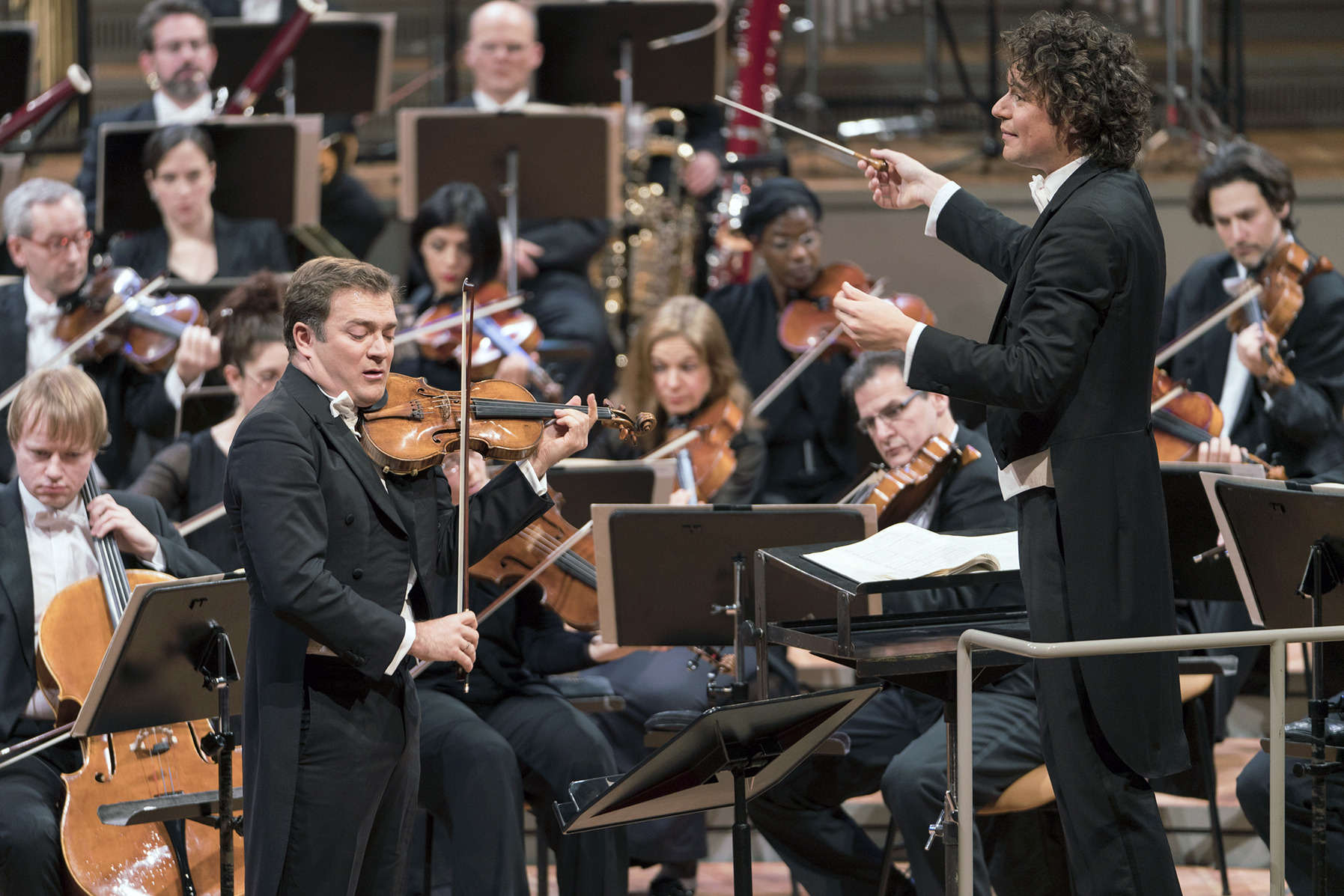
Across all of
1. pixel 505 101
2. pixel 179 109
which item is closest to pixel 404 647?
pixel 505 101

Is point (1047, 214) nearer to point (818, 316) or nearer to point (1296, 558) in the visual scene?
point (1296, 558)

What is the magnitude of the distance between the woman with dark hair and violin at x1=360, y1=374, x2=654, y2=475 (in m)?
2.12

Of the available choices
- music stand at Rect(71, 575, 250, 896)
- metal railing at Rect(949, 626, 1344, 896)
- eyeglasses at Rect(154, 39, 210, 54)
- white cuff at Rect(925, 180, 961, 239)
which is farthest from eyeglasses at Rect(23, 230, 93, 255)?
metal railing at Rect(949, 626, 1344, 896)

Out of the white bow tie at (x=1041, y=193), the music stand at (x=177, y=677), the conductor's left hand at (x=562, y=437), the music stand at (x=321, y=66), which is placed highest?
the music stand at (x=321, y=66)

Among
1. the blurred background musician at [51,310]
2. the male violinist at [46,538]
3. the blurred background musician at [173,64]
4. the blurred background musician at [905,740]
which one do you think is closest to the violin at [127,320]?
the blurred background musician at [51,310]

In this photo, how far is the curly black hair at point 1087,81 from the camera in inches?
76.7

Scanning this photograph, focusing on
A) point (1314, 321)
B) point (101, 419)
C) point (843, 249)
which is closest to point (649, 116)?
point (843, 249)

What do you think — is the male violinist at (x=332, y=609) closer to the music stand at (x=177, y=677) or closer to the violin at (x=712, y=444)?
the music stand at (x=177, y=677)

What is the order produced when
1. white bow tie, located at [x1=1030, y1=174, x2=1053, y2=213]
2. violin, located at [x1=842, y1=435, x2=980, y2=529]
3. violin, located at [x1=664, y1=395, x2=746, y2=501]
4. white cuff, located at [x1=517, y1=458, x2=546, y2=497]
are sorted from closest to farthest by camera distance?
white bow tie, located at [x1=1030, y1=174, x2=1053, y2=213] → white cuff, located at [x1=517, y1=458, x2=546, y2=497] → violin, located at [x1=842, y1=435, x2=980, y2=529] → violin, located at [x1=664, y1=395, x2=746, y2=501]

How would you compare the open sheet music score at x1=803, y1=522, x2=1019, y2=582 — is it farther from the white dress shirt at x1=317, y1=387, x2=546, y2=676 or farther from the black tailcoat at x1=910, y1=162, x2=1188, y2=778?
the white dress shirt at x1=317, y1=387, x2=546, y2=676

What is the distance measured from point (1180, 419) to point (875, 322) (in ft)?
5.52

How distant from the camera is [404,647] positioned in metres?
2.11

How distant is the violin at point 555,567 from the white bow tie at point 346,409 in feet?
2.65

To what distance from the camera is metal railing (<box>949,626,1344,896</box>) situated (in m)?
1.85
